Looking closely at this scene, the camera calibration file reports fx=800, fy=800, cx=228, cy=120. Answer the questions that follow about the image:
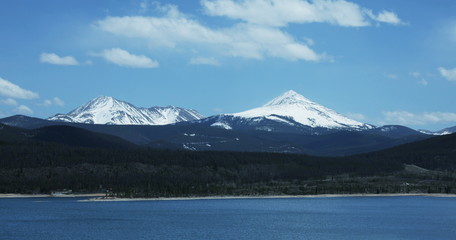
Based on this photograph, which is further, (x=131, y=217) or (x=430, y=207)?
(x=430, y=207)

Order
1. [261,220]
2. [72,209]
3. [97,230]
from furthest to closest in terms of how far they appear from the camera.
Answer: [72,209] < [261,220] < [97,230]

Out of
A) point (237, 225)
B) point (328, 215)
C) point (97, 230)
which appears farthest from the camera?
point (328, 215)

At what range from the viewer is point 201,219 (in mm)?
150250

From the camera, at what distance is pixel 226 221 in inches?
5758

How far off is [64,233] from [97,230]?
6.58 metres

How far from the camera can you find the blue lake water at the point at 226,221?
405ft

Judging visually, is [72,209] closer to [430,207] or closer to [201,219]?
[201,219]

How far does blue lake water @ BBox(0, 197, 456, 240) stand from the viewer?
123375 millimetres

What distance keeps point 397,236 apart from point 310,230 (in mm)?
15642

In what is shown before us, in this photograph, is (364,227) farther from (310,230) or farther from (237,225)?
(237,225)

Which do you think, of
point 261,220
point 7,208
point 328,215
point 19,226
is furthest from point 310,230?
point 7,208

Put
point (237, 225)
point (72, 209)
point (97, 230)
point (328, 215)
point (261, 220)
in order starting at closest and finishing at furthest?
point (97, 230) → point (237, 225) → point (261, 220) → point (328, 215) → point (72, 209)

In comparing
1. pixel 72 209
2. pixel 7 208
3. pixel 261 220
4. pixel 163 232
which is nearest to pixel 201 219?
pixel 261 220

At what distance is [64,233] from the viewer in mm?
124938
